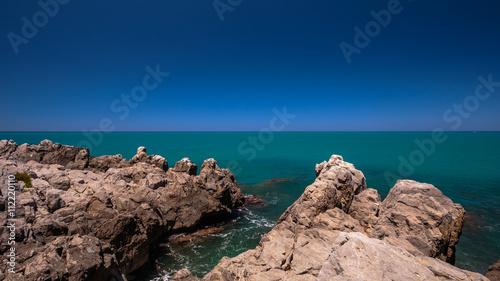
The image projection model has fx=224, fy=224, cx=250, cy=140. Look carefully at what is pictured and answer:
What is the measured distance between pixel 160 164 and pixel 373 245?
31632mm

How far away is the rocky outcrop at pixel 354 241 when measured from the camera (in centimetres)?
653

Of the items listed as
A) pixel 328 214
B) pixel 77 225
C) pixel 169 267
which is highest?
pixel 328 214

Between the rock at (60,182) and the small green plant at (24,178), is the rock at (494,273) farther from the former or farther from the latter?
the small green plant at (24,178)

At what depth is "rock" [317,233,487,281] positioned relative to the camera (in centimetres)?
613

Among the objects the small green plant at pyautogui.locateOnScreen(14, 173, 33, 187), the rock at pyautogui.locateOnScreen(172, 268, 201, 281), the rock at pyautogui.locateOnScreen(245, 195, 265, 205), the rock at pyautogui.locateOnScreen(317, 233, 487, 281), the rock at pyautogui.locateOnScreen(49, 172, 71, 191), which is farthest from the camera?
the rock at pyautogui.locateOnScreen(245, 195, 265, 205)

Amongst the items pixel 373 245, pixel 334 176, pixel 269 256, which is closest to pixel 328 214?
pixel 334 176

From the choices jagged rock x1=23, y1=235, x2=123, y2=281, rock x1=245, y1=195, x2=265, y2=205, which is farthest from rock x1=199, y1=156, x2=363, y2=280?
rock x1=245, y1=195, x2=265, y2=205

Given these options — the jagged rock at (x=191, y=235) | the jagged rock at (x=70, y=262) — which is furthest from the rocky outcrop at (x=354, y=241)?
the jagged rock at (x=191, y=235)

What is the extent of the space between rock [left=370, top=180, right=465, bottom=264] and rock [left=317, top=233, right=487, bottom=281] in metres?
3.66

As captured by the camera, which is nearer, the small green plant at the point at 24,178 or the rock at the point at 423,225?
the rock at the point at 423,225

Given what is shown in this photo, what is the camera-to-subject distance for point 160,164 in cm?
3347

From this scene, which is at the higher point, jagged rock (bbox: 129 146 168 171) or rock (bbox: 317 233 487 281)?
rock (bbox: 317 233 487 281)

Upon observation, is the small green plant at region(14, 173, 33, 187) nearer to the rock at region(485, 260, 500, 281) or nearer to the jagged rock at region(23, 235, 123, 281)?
the jagged rock at region(23, 235, 123, 281)

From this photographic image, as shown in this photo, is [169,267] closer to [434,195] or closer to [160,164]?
[160,164]
